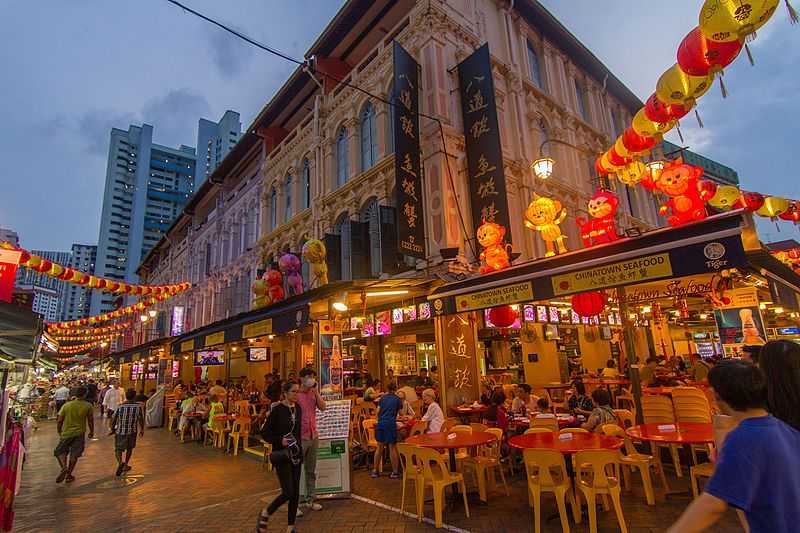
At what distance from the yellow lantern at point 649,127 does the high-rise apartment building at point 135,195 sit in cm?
10729

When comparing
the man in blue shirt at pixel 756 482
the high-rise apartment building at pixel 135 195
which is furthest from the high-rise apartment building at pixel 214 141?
the man in blue shirt at pixel 756 482

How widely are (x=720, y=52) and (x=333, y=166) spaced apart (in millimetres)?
14450

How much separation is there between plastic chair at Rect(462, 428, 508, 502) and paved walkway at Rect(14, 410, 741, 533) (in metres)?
0.23

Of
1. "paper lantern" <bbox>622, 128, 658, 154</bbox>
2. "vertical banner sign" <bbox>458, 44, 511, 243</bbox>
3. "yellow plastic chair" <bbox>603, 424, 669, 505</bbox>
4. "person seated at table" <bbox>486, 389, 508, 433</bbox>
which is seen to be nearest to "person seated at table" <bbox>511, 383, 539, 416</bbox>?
"person seated at table" <bbox>486, 389, 508, 433</bbox>

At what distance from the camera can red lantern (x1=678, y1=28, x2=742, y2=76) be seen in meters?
5.41

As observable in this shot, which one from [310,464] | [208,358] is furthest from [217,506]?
[208,358]

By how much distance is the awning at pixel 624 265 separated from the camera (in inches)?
204

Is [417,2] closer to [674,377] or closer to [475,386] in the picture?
[475,386]

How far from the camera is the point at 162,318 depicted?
1495 inches

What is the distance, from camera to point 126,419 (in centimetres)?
908

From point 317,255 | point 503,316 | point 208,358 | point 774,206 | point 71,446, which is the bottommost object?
point 71,446

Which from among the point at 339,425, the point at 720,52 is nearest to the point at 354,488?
the point at 339,425

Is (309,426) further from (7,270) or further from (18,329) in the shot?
(7,270)

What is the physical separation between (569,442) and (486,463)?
134cm
